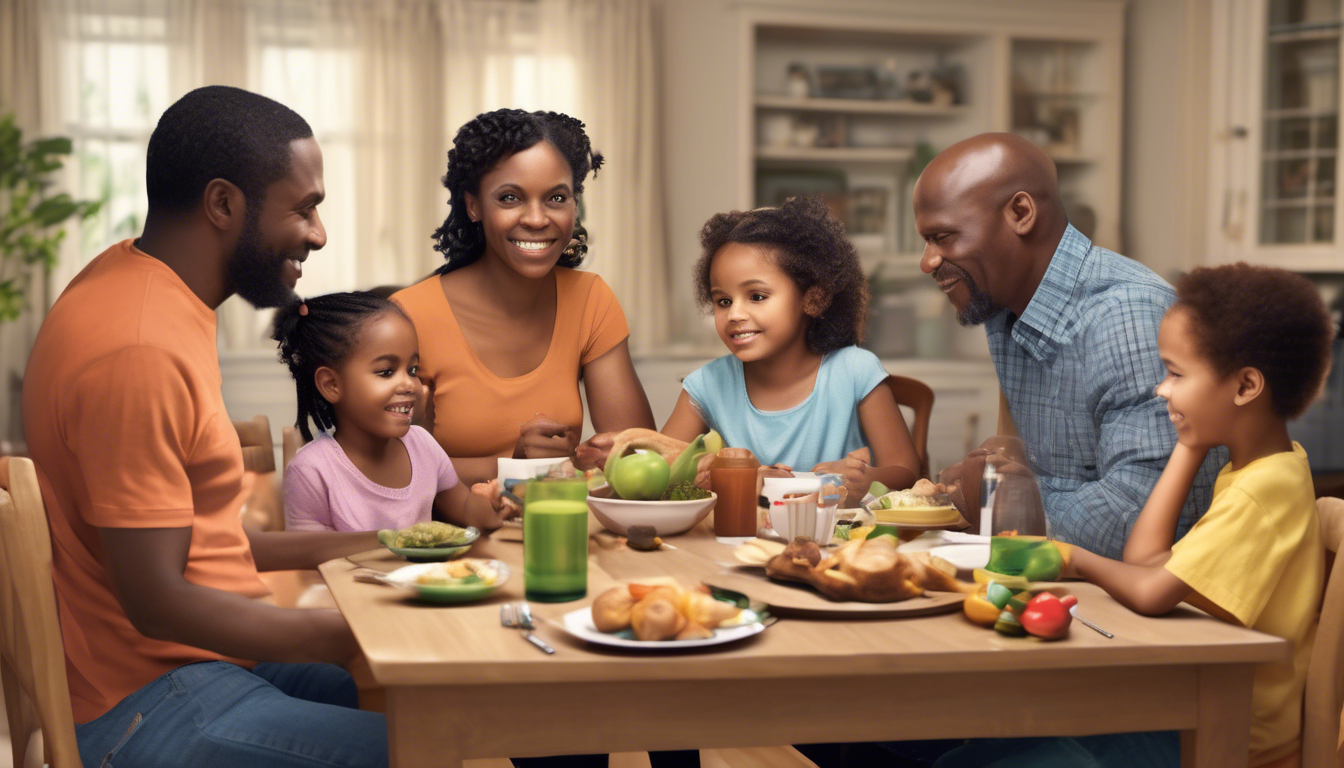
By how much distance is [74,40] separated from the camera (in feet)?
14.6

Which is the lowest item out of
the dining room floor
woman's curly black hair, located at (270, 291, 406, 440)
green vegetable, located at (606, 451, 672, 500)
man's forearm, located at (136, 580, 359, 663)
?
the dining room floor

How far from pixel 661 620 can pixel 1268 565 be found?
2.20 feet

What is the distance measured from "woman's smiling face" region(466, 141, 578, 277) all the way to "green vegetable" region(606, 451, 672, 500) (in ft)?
2.63

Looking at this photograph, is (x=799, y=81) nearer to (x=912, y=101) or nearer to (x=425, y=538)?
(x=912, y=101)

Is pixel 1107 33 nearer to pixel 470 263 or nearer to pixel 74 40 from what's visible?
pixel 470 263

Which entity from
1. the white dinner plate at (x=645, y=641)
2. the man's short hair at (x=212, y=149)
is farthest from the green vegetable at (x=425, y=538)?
the man's short hair at (x=212, y=149)

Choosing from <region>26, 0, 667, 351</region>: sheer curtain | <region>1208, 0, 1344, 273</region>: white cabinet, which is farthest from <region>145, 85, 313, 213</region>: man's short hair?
<region>1208, 0, 1344, 273</region>: white cabinet

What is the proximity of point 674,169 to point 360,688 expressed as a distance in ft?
12.4

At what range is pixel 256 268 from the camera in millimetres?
1483

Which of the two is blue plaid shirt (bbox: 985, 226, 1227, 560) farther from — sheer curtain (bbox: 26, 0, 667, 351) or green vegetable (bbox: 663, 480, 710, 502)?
sheer curtain (bbox: 26, 0, 667, 351)

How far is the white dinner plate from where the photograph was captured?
0.97m

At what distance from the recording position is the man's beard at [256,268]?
4.78 feet

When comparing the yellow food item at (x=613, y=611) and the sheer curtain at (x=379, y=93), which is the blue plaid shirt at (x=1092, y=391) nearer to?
the yellow food item at (x=613, y=611)

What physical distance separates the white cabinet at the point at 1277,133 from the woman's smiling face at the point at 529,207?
10.9 ft
